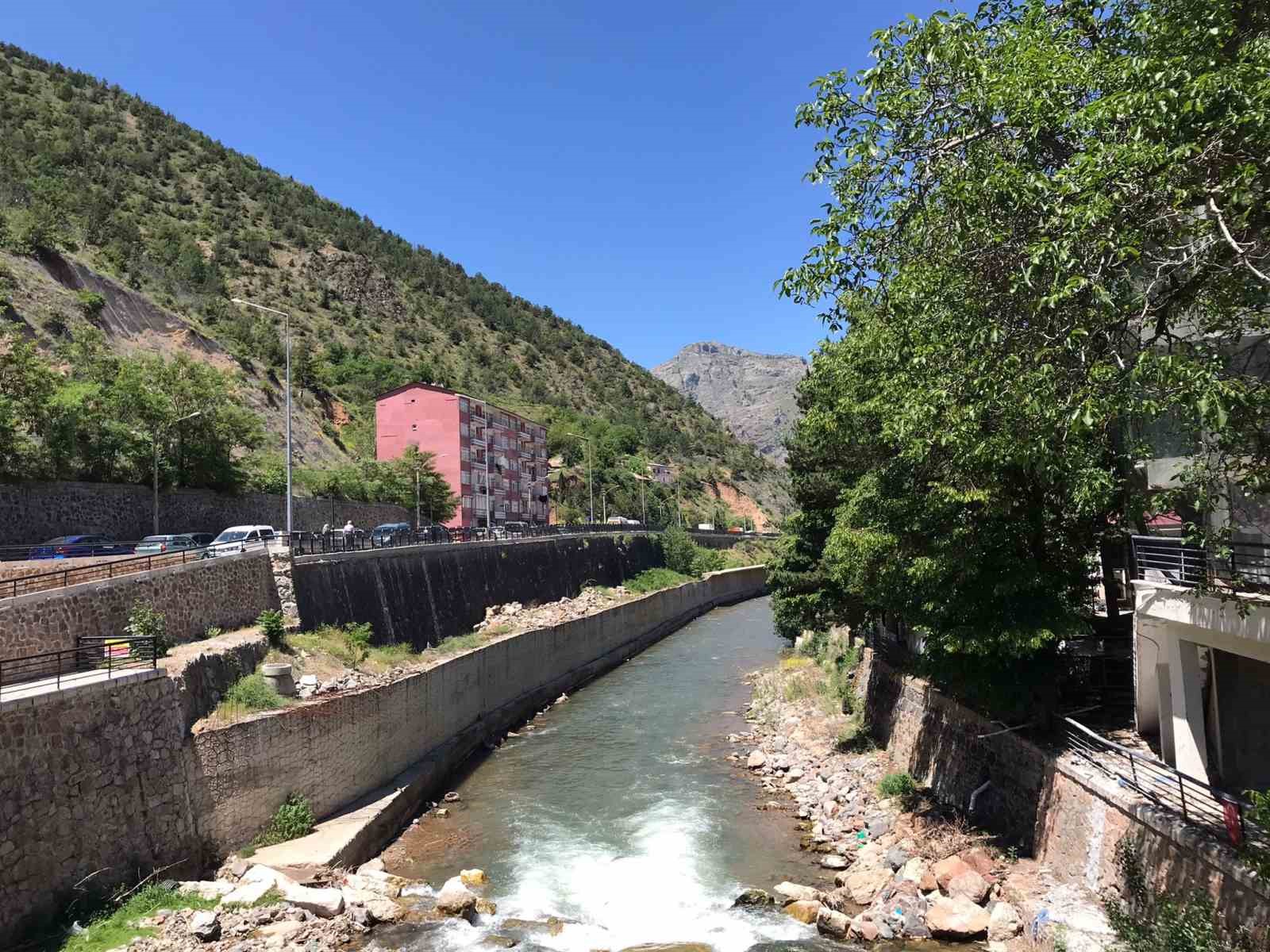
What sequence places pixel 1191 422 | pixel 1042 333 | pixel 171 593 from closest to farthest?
pixel 1191 422 → pixel 1042 333 → pixel 171 593

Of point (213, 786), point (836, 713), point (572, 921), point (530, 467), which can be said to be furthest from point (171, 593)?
point (530, 467)

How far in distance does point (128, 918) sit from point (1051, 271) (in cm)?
1617

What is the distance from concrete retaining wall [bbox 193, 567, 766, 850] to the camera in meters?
16.6

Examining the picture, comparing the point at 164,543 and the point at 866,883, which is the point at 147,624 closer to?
the point at 164,543

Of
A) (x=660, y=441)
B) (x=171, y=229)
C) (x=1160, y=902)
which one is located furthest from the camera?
(x=660, y=441)

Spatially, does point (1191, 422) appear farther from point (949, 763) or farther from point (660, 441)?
point (660, 441)

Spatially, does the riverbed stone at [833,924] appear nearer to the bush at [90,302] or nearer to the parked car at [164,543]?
the parked car at [164,543]

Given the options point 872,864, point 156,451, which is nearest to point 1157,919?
point 872,864

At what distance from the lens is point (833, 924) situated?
13938mm

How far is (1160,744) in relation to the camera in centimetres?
1483

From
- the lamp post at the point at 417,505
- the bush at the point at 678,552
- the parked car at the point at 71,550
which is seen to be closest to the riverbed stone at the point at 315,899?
the parked car at the point at 71,550

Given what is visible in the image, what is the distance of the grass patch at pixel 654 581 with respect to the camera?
201 ft

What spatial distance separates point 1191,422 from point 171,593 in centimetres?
2047

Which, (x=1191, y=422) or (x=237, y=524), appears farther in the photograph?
(x=237, y=524)
